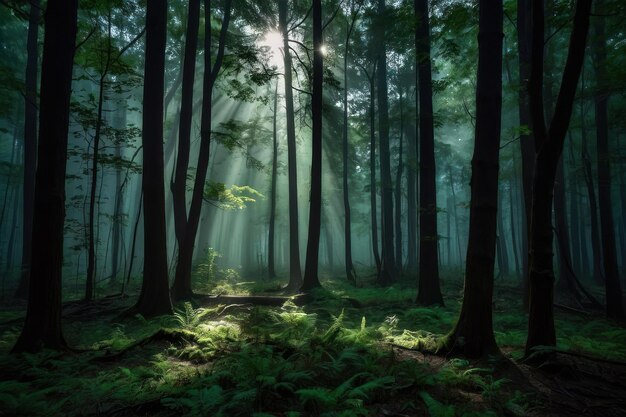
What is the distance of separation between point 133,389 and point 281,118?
74.3 feet

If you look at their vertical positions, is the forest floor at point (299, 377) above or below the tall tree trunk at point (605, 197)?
below

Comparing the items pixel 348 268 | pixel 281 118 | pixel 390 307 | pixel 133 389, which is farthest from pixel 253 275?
pixel 133 389

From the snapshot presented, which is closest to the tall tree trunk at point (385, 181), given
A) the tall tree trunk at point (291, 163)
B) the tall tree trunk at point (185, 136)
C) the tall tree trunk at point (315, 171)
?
the tall tree trunk at point (291, 163)

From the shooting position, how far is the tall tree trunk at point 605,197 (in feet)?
32.1

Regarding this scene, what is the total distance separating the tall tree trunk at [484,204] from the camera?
5.18 meters

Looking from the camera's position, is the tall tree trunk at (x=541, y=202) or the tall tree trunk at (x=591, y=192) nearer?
the tall tree trunk at (x=541, y=202)

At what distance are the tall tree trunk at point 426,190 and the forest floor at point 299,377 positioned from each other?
3.70 m

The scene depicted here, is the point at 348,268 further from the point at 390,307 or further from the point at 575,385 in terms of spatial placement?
the point at 575,385

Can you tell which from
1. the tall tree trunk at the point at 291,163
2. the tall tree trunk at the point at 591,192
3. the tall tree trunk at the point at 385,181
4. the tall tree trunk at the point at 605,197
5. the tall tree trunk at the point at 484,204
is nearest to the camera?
the tall tree trunk at the point at 484,204

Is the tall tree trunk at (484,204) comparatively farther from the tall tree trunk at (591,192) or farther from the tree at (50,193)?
the tall tree trunk at (591,192)

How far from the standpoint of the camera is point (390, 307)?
34.4 ft

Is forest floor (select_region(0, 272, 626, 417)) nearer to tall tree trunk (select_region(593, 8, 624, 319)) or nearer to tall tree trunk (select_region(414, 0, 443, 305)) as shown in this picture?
tall tree trunk (select_region(593, 8, 624, 319))

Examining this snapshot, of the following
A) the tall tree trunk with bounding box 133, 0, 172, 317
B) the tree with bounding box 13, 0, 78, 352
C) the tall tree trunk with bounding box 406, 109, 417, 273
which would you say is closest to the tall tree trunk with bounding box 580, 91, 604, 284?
the tall tree trunk with bounding box 406, 109, 417, 273

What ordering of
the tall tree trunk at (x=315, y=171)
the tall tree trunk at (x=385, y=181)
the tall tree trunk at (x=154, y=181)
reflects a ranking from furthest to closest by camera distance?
the tall tree trunk at (x=385, y=181), the tall tree trunk at (x=315, y=171), the tall tree trunk at (x=154, y=181)
